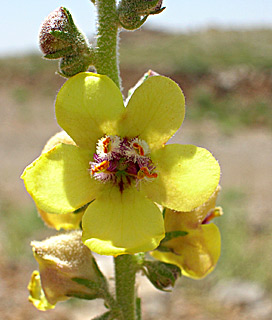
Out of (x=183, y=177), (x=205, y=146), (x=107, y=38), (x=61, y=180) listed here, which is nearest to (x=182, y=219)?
(x=183, y=177)

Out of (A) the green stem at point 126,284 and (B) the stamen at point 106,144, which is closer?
(B) the stamen at point 106,144

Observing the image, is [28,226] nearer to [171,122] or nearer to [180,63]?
[171,122]

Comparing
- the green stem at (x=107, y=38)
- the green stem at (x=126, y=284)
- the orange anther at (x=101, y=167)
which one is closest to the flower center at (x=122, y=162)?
the orange anther at (x=101, y=167)

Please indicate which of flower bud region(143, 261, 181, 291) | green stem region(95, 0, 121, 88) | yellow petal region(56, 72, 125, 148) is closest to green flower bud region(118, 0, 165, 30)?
green stem region(95, 0, 121, 88)

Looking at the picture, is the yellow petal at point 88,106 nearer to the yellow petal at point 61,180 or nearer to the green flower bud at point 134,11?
the yellow petal at point 61,180

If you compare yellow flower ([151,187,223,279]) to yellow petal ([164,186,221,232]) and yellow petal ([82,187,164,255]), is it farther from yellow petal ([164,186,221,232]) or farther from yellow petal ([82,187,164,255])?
yellow petal ([82,187,164,255])

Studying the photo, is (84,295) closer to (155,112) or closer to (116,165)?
(116,165)

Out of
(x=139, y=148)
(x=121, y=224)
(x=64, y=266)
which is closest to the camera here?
(x=121, y=224)
